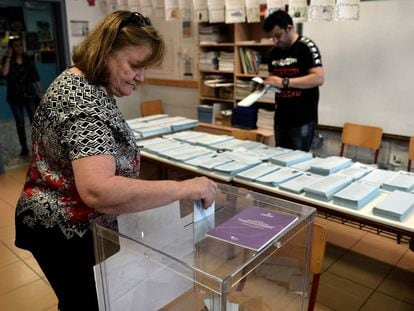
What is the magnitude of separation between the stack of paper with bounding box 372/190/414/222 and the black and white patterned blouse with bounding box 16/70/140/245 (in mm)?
1174

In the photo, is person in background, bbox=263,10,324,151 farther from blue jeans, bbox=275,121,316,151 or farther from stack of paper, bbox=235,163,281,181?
stack of paper, bbox=235,163,281,181

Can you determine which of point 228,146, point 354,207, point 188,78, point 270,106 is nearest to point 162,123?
point 228,146

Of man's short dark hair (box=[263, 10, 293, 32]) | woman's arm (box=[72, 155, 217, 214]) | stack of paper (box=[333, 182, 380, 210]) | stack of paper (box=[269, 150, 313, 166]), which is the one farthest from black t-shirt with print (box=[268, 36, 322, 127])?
woman's arm (box=[72, 155, 217, 214])

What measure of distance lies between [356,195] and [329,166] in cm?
43

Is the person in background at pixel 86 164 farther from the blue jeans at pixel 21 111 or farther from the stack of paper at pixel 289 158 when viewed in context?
the blue jeans at pixel 21 111

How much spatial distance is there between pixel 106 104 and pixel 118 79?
8 cm

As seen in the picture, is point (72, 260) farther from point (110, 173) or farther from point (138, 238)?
point (110, 173)

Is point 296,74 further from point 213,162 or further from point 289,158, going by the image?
point 213,162

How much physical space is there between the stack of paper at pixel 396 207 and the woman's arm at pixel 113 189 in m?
1.15

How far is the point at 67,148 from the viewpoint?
896 millimetres

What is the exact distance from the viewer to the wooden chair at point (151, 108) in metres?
4.89

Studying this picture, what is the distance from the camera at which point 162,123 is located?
3.51 m

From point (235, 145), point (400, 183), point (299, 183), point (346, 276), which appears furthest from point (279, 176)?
point (346, 276)

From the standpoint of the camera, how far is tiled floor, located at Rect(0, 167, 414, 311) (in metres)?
2.21
